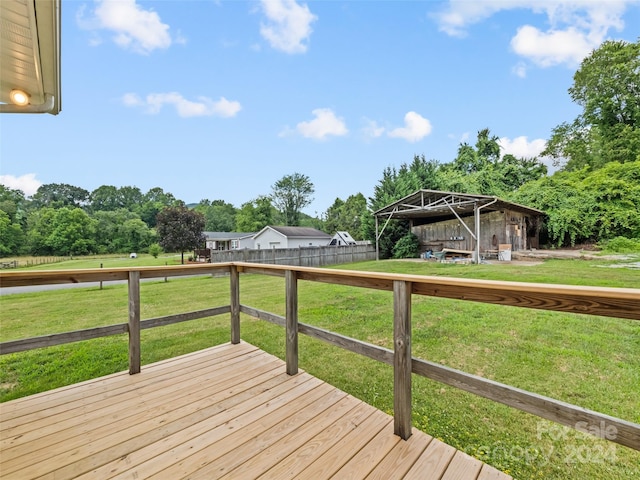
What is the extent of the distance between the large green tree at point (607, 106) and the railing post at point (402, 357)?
2475 cm

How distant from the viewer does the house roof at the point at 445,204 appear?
1073cm

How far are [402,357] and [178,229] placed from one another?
19.8m

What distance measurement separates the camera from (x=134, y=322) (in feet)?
8.10

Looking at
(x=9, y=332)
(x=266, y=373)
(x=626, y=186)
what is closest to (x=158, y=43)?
(x=9, y=332)

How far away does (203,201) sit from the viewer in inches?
2217

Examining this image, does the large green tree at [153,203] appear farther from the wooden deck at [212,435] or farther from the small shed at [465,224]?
the wooden deck at [212,435]

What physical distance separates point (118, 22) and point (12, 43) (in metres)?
8.68

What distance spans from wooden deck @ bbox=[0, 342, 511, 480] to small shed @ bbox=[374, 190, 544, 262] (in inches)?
437

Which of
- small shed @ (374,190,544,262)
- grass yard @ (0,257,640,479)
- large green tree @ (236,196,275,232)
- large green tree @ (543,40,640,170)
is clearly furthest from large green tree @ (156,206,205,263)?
large green tree @ (543,40,640,170)

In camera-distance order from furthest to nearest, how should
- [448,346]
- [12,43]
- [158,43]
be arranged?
1. [158,43]
2. [448,346]
3. [12,43]

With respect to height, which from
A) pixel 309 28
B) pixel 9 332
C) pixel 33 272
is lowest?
pixel 9 332

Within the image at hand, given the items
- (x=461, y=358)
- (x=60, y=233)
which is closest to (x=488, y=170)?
(x=461, y=358)

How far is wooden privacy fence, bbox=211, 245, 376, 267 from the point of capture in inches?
442

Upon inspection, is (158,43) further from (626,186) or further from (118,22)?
(626,186)
